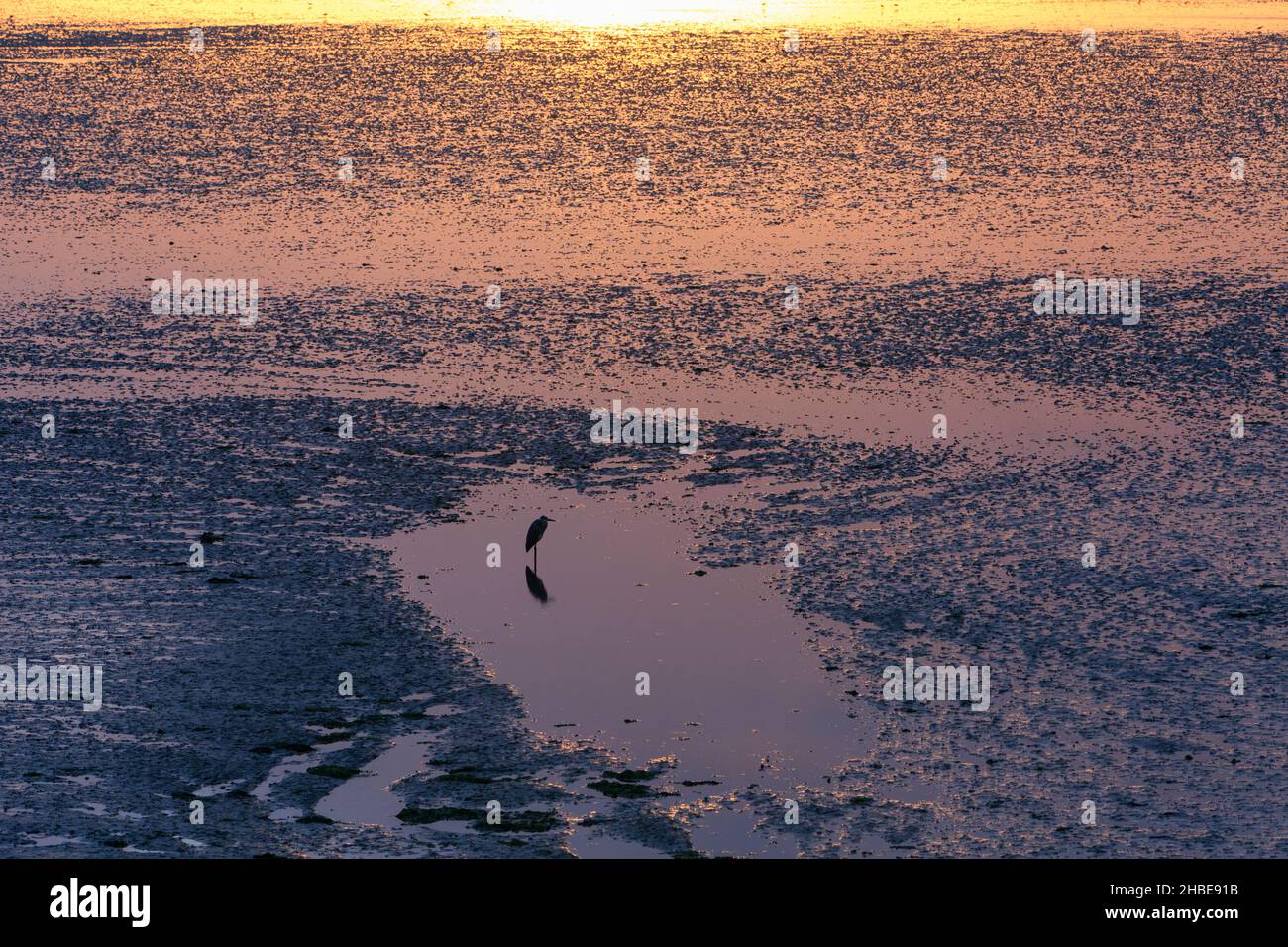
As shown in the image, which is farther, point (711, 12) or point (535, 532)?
point (711, 12)

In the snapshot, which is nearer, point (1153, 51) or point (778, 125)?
point (778, 125)

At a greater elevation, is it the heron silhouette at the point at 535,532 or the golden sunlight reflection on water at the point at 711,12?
the golden sunlight reflection on water at the point at 711,12

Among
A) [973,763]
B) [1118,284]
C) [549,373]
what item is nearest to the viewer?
[973,763]

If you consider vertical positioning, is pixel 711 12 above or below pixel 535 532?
above

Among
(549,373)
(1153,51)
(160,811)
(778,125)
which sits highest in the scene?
→ (1153,51)

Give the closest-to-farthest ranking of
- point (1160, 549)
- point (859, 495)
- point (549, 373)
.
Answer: point (1160, 549), point (859, 495), point (549, 373)

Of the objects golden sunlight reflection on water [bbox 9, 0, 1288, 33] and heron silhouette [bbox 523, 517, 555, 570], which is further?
golden sunlight reflection on water [bbox 9, 0, 1288, 33]

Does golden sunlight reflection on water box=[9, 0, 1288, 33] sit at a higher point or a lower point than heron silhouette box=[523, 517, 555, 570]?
higher

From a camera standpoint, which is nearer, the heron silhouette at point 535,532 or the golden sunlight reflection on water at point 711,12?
the heron silhouette at point 535,532

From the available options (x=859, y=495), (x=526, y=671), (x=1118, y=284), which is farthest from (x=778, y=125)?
(x=526, y=671)
